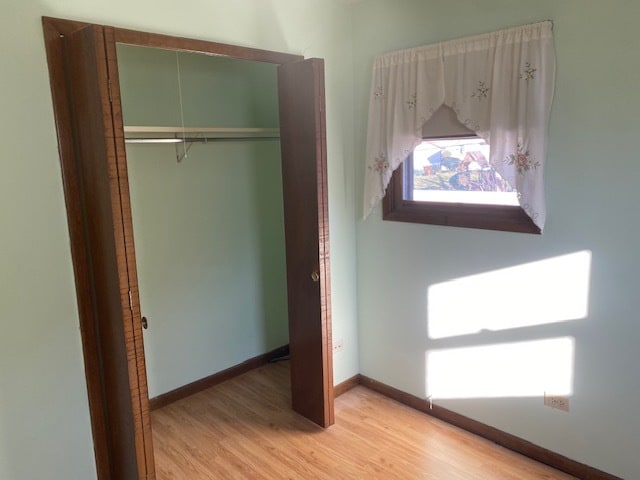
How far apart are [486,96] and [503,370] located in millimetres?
1426

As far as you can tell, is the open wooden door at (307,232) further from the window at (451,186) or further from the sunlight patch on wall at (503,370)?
the sunlight patch on wall at (503,370)

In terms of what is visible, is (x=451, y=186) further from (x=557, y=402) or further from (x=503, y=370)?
(x=557, y=402)

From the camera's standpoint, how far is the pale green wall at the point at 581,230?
80.1 inches

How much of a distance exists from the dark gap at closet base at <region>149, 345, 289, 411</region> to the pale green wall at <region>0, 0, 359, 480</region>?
97 cm

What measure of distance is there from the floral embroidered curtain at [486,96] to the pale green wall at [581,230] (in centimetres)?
7

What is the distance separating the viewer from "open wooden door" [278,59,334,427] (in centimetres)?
256


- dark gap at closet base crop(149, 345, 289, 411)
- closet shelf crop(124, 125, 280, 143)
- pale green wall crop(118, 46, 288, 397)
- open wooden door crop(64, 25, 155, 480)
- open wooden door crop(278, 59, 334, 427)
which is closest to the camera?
open wooden door crop(64, 25, 155, 480)

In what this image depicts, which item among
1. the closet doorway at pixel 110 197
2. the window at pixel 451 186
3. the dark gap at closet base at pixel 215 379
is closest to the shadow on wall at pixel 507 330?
the window at pixel 451 186

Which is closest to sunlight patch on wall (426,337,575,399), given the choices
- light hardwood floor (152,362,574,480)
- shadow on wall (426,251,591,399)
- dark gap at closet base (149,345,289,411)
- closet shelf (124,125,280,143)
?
shadow on wall (426,251,591,399)

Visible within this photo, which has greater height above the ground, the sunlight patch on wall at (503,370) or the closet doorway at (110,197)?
the closet doorway at (110,197)

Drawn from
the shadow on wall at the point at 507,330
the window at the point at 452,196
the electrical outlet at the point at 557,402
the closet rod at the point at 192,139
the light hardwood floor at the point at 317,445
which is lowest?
the light hardwood floor at the point at 317,445

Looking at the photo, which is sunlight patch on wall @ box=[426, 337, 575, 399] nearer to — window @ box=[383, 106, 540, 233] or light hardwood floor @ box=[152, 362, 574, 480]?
light hardwood floor @ box=[152, 362, 574, 480]

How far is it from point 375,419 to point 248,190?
177cm

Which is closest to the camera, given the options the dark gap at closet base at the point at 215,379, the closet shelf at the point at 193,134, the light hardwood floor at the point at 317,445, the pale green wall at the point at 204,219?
the light hardwood floor at the point at 317,445
